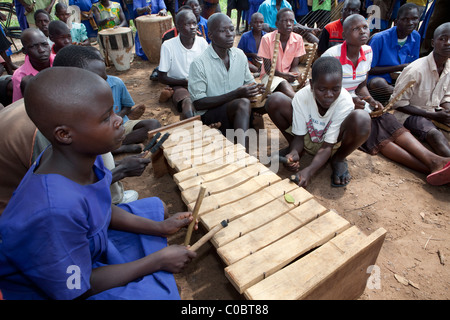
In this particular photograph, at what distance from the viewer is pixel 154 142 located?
2.41m

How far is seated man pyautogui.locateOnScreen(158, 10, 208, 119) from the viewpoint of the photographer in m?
3.75

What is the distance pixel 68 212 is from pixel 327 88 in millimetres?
2034

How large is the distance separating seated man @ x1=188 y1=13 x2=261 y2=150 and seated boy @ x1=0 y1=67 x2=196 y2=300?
1.76 metres

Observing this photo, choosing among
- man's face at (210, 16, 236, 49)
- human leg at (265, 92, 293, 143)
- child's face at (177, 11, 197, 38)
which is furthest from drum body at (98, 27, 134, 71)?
human leg at (265, 92, 293, 143)

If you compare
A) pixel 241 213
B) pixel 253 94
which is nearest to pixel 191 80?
pixel 253 94

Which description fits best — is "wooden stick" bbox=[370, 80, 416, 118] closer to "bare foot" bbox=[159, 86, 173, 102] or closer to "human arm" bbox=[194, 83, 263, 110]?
"human arm" bbox=[194, 83, 263, 110]

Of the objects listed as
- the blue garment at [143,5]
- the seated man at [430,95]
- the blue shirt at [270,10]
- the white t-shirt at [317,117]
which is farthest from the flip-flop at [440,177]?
the blue garment at [143,5]

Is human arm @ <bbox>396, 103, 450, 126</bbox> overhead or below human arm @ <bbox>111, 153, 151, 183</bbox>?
below

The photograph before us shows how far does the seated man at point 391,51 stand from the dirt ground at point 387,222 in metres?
1.15

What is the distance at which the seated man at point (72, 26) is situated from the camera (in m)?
4.93
